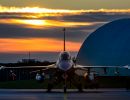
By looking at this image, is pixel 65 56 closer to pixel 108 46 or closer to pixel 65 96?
pixel 65 96

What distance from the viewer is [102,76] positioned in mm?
101812

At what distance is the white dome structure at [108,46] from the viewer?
10350 centimetres

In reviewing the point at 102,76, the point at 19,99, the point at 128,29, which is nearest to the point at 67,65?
the point at 19,99

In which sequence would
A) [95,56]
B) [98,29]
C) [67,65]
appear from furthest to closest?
[98,29]
[95,56]
[67,65]

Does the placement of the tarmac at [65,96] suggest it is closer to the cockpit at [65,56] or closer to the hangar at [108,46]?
the cockpit at [65,56]

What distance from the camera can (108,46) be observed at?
108500 millimetres

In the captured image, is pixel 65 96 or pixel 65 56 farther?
pixel 65 56

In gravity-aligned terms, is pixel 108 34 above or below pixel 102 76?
above

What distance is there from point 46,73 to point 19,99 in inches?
1003

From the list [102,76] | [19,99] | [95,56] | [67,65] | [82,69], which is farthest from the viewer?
[95,56]

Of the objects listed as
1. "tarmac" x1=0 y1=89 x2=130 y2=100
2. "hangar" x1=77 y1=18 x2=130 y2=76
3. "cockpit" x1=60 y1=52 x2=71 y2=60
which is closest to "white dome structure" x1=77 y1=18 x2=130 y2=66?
"hangar" x1=77 y1=18 x2=130 y2=76

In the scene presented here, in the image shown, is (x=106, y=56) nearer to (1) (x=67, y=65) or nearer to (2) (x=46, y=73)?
(2) (x=46, y=73)

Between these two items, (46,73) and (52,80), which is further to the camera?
(46,73)

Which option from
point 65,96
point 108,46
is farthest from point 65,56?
point 108,46
